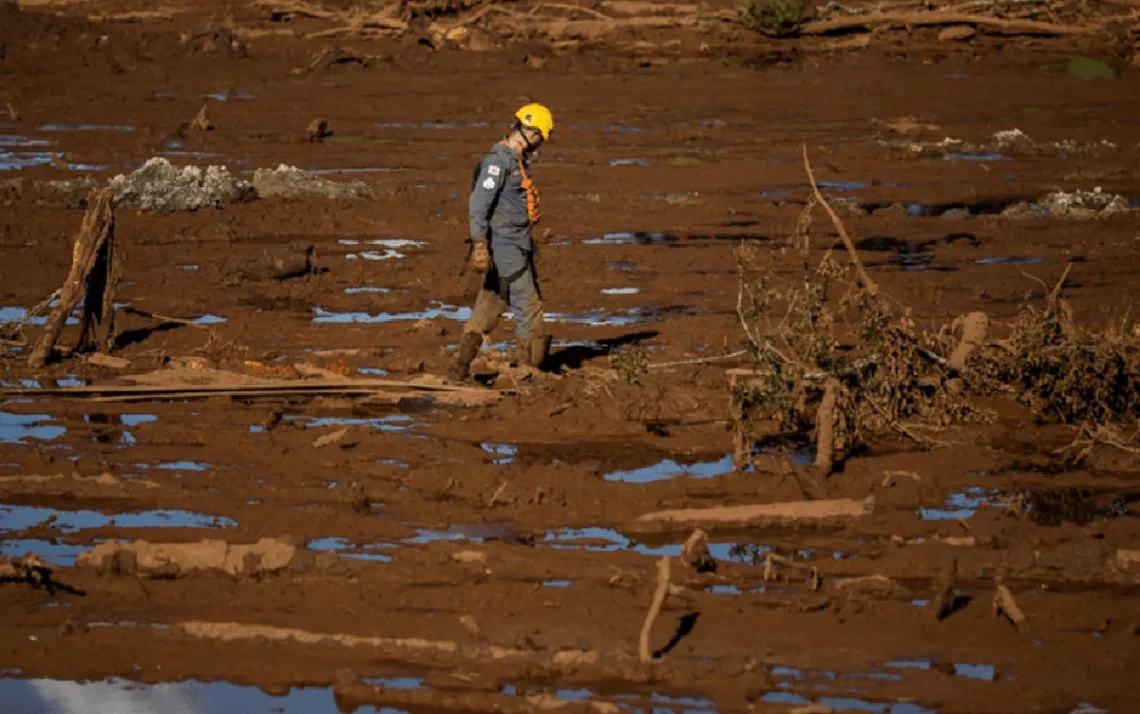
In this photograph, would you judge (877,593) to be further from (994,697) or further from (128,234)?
(128,234)

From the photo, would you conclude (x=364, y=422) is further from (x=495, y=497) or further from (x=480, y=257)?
(x=495, y=497)

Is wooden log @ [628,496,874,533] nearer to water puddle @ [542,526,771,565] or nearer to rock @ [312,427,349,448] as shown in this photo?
water puddle @ [542,526,771,565]

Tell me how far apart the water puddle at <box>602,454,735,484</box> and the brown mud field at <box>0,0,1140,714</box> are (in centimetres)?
4

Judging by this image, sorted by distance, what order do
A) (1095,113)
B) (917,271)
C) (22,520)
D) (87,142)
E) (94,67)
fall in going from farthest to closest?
(94,67), (1095,113), (87,142), (917,271), (22,520)

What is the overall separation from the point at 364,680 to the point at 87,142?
19.7 m

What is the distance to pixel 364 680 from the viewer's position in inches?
295

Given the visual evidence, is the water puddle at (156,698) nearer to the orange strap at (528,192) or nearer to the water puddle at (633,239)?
the orange strap at (528,192)

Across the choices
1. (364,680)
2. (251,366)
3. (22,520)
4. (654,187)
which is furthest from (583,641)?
(654,187)

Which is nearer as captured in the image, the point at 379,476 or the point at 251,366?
the point at 379,476

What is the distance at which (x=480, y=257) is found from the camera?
480 inches

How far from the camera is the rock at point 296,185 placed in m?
21.1

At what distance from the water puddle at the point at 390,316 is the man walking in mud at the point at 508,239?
2.42m

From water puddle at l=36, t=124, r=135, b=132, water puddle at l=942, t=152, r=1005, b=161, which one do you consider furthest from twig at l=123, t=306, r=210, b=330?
water puddle at l=36, t=124, r=135, b=132

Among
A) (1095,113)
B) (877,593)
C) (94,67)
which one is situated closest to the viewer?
(877,593)
